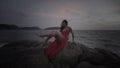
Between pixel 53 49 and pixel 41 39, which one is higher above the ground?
pixel 53 49

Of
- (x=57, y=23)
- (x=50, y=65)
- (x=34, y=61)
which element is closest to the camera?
(x=34, y=61)

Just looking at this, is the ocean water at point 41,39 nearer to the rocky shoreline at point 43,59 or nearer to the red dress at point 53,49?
the red dress at point 53,49

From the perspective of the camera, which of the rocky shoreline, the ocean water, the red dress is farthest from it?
the ocean water

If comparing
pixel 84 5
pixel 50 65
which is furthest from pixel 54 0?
A: pixel 50 65

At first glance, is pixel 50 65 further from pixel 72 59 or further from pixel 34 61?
pixel 72 59

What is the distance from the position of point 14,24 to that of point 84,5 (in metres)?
2.46

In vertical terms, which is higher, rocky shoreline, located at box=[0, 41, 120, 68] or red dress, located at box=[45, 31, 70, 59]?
red dress, located at box=[45, 31, 70, 59]

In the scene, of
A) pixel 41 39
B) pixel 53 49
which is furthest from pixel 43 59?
pixel 41 39

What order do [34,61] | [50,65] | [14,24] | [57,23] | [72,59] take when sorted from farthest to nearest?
[14,24] → [57,23] → [72,59] → [50,65] → [34,61]

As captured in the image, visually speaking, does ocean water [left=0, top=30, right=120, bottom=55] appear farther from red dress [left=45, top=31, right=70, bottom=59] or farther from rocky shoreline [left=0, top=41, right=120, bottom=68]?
rocky shoreline [left=0, top=41, right=120, bottom=68]

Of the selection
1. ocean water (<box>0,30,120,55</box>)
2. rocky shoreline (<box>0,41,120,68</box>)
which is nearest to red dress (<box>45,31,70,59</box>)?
rocky shoreline (<box>0,41,120,68</box>)

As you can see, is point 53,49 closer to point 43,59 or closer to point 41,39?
point 43,59

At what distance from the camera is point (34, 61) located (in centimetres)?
175

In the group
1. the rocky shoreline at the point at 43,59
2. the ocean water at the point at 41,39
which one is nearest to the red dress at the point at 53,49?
the rocky shoreline at the point at 43,59
